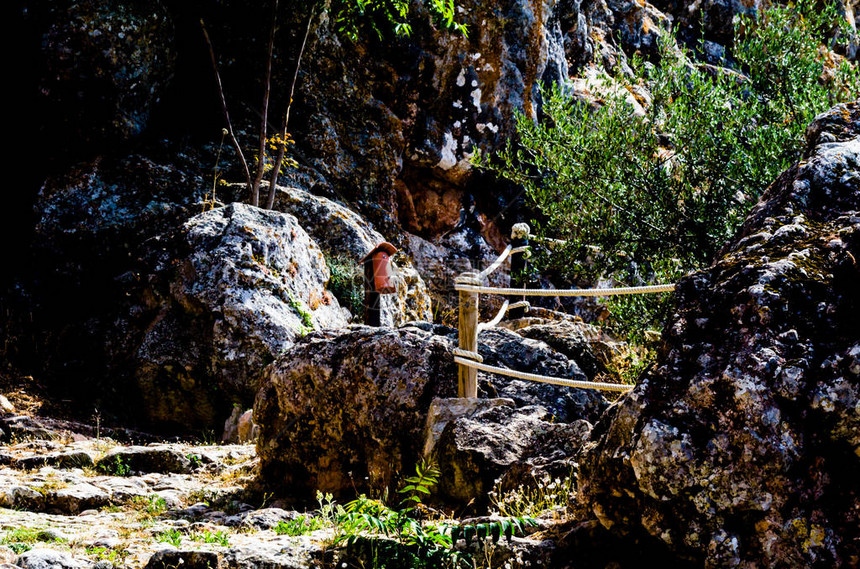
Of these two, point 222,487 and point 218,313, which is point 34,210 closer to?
point 218,313

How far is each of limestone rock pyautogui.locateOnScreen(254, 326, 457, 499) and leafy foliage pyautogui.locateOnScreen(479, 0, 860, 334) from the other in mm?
2740

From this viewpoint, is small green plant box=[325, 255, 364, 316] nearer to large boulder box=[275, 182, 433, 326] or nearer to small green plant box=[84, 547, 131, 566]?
large boulder box=[275, 182, 433, 326]

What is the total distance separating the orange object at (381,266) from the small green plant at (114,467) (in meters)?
3.57

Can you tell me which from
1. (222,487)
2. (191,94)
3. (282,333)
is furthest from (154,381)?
(191,94)

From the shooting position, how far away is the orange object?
27.7 ft

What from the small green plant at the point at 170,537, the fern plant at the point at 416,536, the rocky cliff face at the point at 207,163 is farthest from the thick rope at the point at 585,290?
the rocky cliff face at the point at 207,163

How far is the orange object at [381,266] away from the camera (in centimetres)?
845

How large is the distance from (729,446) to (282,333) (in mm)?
6305

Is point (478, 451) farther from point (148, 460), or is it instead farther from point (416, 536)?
Result: point (148, 460)

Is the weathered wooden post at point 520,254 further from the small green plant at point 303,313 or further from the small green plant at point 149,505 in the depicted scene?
the small green plant at point 149,505

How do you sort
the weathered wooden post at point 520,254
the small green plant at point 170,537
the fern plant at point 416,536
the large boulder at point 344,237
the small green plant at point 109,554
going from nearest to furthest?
the fern plant at point 416,536
the small green plant at point 109,554
the small green plant at point 170,537
the weathered wooden post at point 520,254
the large boulder at point 344,237

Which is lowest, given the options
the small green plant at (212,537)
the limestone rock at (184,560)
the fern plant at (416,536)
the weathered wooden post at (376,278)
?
the small green plant at (212,537)

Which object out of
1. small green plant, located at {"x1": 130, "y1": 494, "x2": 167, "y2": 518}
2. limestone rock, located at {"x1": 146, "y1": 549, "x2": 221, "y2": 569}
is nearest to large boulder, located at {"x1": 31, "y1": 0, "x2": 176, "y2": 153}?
small green plant, located at {"x1": 130, "y1": 494, "x2": 167, "y2": 518}

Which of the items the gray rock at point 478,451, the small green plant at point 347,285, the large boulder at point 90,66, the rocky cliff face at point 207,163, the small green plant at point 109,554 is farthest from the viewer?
the large boulder at point 90,66
